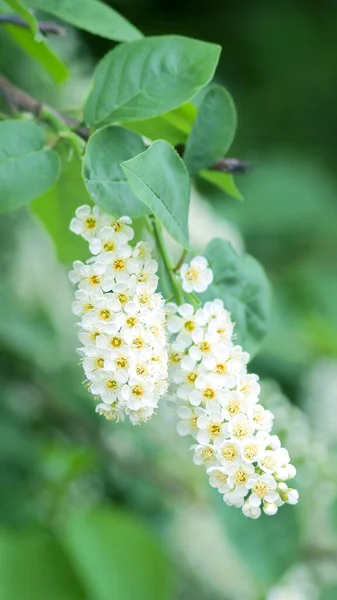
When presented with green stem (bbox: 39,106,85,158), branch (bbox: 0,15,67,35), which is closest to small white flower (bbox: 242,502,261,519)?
green stem (bbox: 39,106,85,158)

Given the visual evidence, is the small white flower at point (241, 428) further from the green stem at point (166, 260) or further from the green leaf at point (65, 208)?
the green leaf at point (65, 208)

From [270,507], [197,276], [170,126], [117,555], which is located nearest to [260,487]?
[270,507]

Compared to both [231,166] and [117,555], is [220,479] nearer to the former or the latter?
[231,166]

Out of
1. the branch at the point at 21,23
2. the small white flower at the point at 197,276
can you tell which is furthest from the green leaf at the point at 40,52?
the small white flower at the point at 197,276

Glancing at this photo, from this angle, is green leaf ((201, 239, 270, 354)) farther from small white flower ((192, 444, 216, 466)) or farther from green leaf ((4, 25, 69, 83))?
green leaf ((4, 25, 69, 83))

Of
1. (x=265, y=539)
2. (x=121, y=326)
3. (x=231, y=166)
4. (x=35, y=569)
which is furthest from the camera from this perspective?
(x=35, y=569)

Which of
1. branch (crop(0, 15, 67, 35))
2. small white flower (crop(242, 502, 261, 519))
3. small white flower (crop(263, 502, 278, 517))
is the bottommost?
small white flower (crop(242, 502, 261, 519))

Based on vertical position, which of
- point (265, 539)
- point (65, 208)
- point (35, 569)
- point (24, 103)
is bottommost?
point (35, 569)
